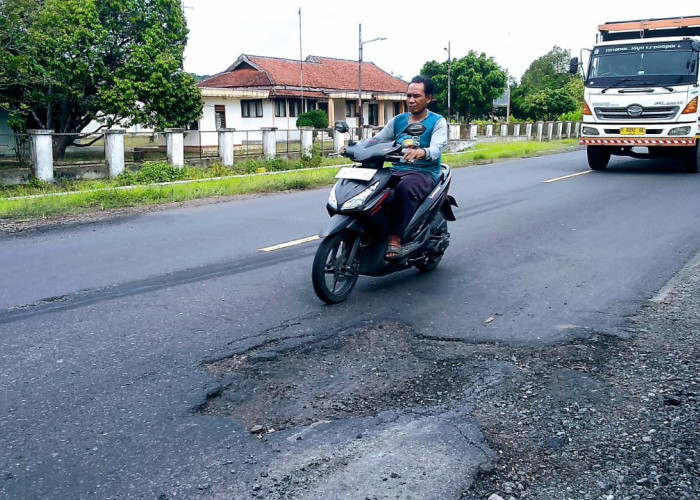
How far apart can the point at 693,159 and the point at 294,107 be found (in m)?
30.3

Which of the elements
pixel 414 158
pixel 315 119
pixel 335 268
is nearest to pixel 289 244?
pixel 335 268

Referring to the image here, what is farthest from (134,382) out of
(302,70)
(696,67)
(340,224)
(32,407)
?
(302,70)

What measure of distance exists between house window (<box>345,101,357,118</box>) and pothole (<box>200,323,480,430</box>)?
44211 millimetres

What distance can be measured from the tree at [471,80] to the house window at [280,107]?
37.7 ft

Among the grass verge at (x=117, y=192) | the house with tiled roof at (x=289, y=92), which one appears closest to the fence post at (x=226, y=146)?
the grass verge at (x=117, y=192)

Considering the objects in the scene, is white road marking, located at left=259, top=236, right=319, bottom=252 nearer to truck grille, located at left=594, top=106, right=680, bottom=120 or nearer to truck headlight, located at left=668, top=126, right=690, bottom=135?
truck grille, located at left=594, top=106, right=680, bottom=120

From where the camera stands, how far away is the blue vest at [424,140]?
6.00 meters

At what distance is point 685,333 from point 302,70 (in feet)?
136

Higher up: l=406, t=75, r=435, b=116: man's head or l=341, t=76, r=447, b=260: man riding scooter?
l=406, t=75, r=435, b=116: man's head

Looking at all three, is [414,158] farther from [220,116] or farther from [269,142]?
[220,116]

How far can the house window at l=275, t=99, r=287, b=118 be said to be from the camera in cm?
4125

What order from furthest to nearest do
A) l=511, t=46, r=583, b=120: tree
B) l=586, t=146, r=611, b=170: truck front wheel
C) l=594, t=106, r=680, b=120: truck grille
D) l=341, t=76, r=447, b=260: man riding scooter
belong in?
l=511, t=46, r=583, b=120: tree < l=586, t=146, r=611, b=170: truck front wheel < l=594, t=106, r=680, b=120: truck grille < l=341, t=76, r=447, b=260: man riding scooter

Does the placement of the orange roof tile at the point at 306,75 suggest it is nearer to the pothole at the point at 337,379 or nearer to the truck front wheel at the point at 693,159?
the truck front wheel at the point at 693,159

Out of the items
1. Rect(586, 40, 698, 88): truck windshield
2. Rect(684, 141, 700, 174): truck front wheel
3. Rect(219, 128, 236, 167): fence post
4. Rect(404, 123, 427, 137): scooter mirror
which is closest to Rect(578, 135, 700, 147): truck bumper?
Rect(684, 141, 700, 174): truck front wheel
